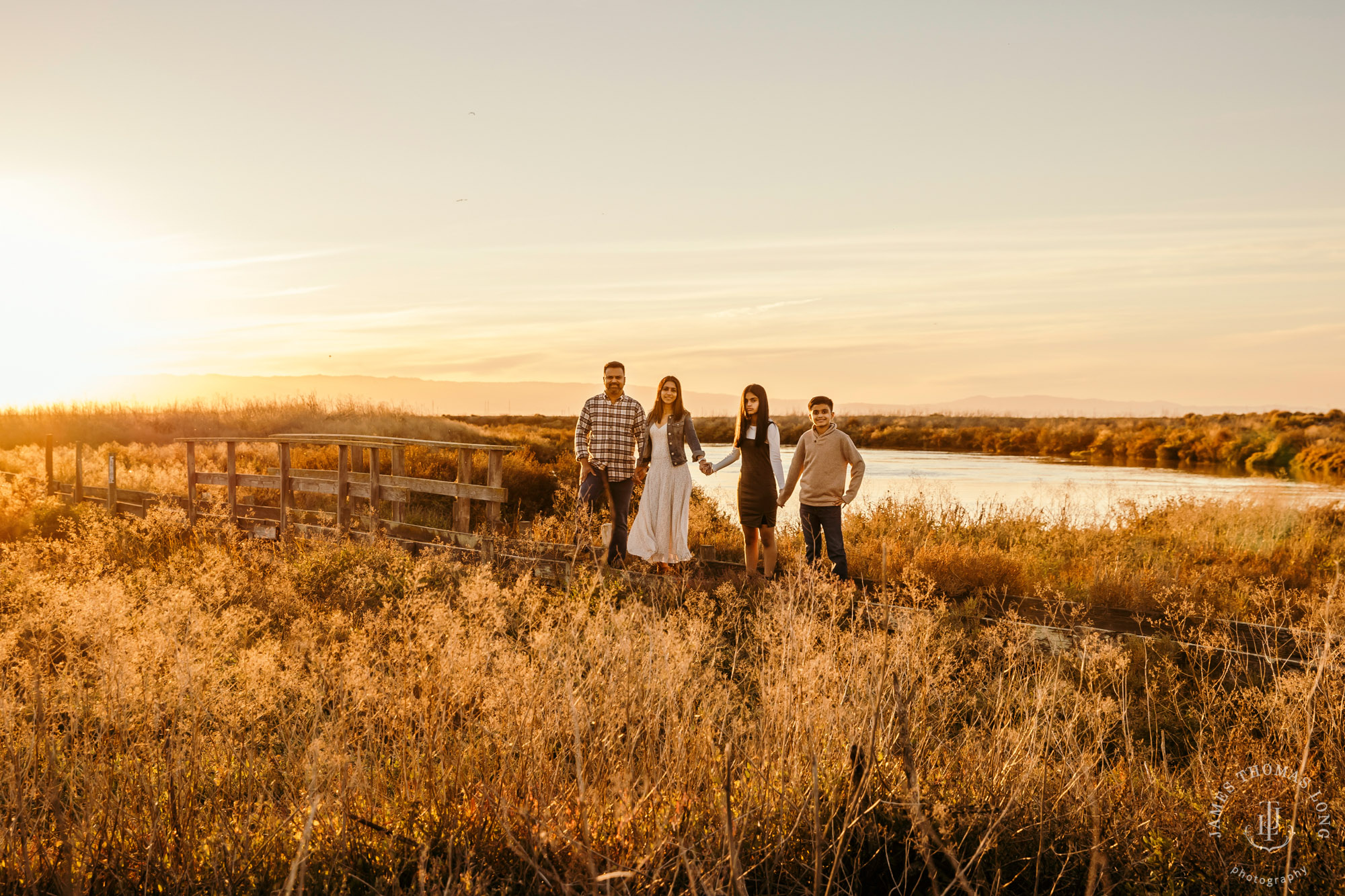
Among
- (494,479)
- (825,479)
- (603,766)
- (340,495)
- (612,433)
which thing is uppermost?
(612,433)

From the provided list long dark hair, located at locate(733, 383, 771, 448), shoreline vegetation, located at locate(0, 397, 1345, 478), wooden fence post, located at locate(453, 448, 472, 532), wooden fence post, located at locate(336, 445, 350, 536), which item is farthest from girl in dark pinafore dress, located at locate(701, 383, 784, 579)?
shoreline vegetation, located at locate(0, 397, 1345, 478)

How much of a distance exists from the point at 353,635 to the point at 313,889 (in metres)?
1.11

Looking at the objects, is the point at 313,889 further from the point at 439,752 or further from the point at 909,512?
the point at 909,512

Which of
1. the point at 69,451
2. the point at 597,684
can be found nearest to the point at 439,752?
the point at 597,684

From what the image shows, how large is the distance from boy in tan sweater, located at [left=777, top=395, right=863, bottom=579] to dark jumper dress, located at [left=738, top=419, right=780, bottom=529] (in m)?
0.13

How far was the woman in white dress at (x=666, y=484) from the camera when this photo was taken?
759cm

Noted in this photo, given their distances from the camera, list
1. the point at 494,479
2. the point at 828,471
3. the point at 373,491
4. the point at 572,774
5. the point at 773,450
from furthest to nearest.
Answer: the point at 373,491 → the point at 494,479 → the point at 773,450 → the point at 828,471 → the point at 572,774

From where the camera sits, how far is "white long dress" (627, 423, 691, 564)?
25.0 ft

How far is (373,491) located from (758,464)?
536 centimetres

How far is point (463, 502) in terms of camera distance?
9.29 m

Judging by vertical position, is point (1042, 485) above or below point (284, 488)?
below

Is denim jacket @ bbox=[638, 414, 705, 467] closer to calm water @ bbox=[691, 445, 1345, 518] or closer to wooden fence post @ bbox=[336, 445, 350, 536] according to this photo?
wooden fence post @ bbox=[336, 445, 350, 536]

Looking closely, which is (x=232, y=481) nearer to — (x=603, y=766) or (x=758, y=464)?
(x=758, y=464)

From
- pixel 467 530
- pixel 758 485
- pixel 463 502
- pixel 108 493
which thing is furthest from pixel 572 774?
pixel 108 493
